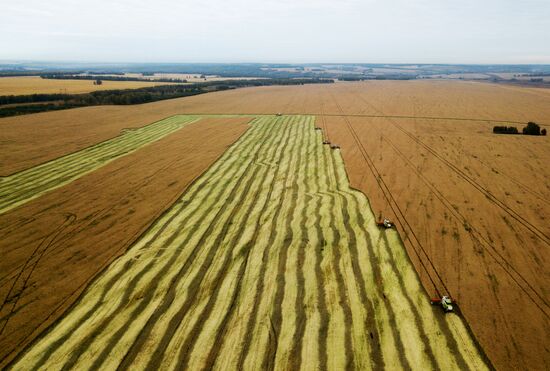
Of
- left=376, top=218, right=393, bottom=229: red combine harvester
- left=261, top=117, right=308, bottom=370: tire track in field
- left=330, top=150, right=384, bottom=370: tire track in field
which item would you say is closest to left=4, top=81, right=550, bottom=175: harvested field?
left=261, top=117, right=308, bottom=370: tire track in field

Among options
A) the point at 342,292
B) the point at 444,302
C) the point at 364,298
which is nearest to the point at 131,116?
the point at 342,292

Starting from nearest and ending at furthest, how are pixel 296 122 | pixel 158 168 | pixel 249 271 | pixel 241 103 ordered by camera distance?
pixel 249 271 < pixel 158 168 < pixel 296 122 < pixel 241 103

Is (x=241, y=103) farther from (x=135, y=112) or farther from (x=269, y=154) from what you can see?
(x=269, y=154)

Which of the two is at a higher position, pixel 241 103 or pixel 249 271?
pixel 241 103

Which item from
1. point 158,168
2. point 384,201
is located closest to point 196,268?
point 384,201

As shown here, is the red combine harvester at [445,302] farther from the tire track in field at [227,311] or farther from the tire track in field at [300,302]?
the tire track in field at [227,311]

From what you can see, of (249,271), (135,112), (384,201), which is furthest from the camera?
(135,112)

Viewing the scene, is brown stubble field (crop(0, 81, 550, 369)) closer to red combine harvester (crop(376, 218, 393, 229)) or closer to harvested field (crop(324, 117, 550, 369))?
harvested field (crop(324, 117, 550, 369))

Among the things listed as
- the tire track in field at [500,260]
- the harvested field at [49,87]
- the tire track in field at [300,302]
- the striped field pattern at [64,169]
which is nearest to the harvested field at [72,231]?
the striped field pattern at [64,169]
